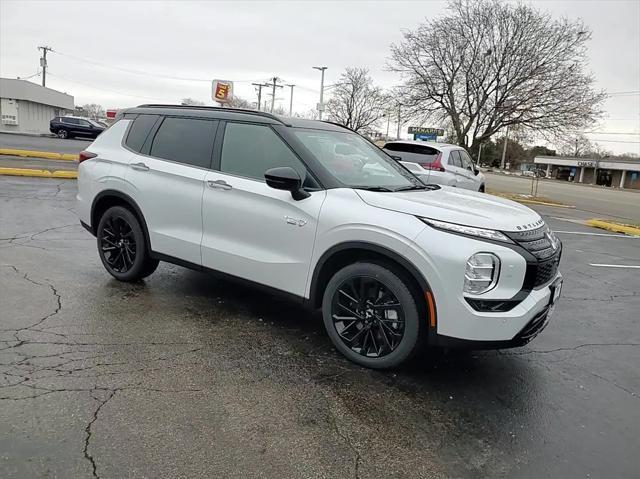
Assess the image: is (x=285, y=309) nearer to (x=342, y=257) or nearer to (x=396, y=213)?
(x=342, y=257)

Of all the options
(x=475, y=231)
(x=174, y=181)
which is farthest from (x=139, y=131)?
(x=475, y=231)

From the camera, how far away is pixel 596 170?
74875 millimetres

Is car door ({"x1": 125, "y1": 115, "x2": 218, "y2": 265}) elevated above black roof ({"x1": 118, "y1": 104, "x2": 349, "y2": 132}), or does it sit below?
below

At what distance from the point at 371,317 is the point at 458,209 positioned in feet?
3.29

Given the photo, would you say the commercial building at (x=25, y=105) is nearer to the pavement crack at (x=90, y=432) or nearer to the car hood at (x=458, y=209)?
the pavement crack at (x=90, y=432)

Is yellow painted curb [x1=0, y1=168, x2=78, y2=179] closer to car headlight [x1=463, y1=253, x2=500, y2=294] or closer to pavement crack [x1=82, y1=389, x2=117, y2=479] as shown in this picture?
pavement crack [x1=82, y1=389, x2=117, y2=479]

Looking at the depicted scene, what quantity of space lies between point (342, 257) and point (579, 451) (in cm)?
196

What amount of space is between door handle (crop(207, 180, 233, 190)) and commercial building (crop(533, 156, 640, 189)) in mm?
77260

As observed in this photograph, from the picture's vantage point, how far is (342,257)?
393 cm

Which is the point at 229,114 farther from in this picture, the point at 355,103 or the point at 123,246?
the point at 355,103

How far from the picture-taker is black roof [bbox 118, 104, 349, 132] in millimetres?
4535

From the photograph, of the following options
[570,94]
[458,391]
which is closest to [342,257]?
[458,391]

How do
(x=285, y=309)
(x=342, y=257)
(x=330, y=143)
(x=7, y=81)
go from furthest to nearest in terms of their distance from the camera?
(x=7, y=81) → (x=285, y=309) → (x=330, y=143) → (x=342, y=257)

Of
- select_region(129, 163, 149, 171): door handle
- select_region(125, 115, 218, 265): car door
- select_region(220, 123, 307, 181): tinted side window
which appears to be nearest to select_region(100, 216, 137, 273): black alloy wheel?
select_region(125, 115, 218, 265): car door
